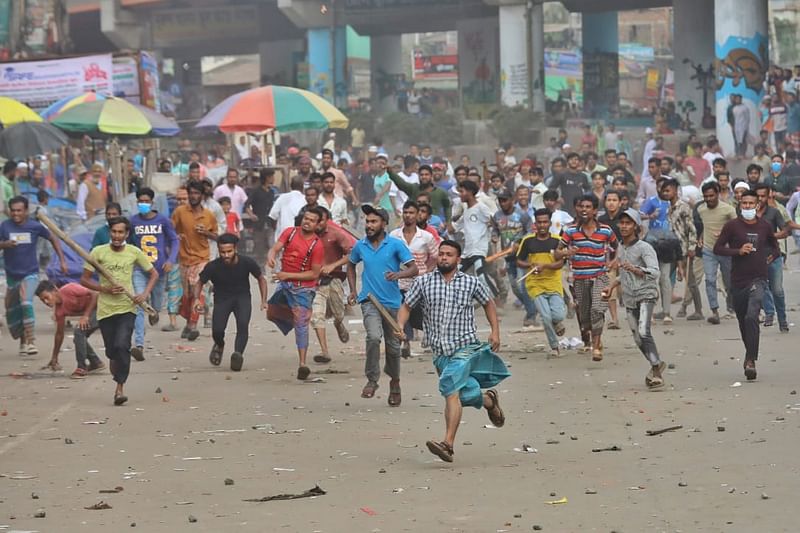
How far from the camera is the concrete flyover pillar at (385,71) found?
46969 millimetres

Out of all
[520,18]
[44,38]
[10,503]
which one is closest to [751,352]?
[10,503]

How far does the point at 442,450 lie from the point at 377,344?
109 inches

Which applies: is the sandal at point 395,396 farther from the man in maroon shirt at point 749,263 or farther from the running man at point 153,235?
the running man at point 153,235

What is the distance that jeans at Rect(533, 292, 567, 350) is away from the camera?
1345 centimetres

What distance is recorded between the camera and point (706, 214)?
1528 centimetres

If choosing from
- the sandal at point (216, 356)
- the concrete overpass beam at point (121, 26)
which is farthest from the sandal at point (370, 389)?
the concrete overpass beam at point (121, 26)

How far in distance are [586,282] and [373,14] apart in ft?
101

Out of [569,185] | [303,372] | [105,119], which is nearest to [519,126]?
[105,119]

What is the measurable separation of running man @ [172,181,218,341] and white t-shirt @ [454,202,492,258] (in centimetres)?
257

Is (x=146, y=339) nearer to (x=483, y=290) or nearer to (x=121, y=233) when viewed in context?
(x=121, y=233)

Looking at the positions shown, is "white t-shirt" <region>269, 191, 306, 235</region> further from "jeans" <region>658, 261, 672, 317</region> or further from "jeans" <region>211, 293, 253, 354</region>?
"jeans" <region>211, 293, 253, 354</region>

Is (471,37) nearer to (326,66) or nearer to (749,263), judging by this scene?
(326,66)

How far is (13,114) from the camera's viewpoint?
2222 cm

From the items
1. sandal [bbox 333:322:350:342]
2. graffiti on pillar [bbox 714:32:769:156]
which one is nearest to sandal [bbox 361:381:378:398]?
sandal [bbox 333:322:350:342]
